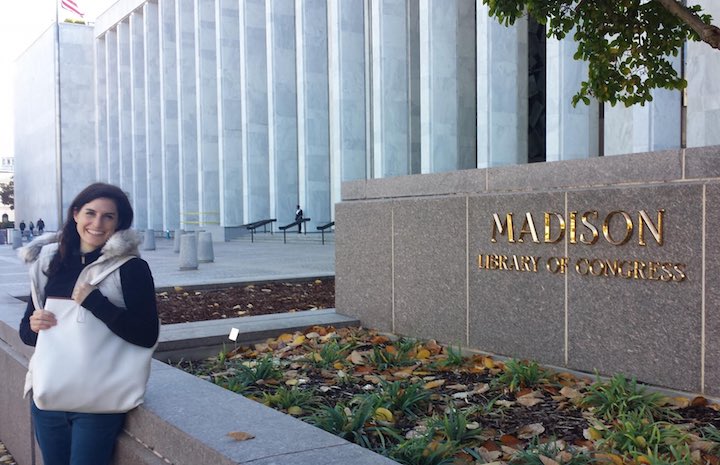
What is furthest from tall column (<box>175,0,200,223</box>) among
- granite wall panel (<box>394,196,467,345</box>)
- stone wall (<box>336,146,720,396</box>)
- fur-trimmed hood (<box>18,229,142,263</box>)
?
fur-trimmed hood (<box>18,229,142,263</box>)

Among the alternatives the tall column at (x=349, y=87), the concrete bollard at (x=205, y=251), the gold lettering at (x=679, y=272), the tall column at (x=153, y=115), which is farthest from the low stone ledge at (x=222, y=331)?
the tall column at (x=153, y=115)

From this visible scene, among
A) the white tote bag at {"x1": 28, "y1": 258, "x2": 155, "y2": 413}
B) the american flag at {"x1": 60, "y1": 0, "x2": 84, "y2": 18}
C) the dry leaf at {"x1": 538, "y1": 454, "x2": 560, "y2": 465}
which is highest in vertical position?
the american flag at {"x1": 60, "y1": 0, "x2": 84, "y2": 18}

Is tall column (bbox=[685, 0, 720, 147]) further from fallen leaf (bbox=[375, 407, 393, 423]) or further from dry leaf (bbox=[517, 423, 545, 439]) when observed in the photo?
fallen leaf (bbox=[375, 407, 393, 423])

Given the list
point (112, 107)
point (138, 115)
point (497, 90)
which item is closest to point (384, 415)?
point (497, 90)

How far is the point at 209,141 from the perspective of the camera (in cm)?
4325

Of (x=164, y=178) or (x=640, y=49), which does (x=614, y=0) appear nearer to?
(x=640, y=49)

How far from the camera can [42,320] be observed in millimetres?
3379

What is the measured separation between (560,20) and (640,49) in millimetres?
677

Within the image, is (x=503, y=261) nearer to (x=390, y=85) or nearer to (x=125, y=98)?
(x=390, y=85)

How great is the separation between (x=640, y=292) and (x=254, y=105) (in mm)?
35079

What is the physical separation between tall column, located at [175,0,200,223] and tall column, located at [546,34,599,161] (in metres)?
29.4

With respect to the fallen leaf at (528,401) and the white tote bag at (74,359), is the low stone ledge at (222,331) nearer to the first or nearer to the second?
the white tote bag at (74,359)

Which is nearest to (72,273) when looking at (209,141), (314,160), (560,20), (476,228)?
(476,228)

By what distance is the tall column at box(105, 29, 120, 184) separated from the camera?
60.8 m
